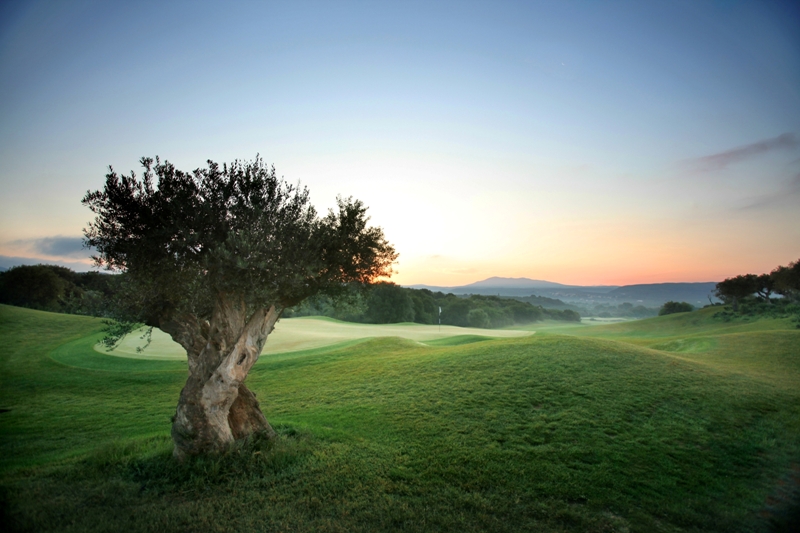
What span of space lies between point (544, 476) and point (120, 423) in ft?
45.9

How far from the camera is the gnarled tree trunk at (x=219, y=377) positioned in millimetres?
7930

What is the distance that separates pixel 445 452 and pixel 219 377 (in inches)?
226

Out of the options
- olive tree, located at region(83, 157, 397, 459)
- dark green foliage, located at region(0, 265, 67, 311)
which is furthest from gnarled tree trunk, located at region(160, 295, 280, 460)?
dark green foliage, located at region(0, 265, 67, 311)

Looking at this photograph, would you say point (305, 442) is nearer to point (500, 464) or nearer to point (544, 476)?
point (500, 464)

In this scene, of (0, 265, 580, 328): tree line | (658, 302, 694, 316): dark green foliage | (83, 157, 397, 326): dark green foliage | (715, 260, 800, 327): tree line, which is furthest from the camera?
(658, 302, 694, 316): dark green foliage

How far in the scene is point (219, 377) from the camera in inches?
324

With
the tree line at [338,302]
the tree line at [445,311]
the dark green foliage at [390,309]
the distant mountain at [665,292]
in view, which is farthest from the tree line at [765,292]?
the distant mountain at [665,292]

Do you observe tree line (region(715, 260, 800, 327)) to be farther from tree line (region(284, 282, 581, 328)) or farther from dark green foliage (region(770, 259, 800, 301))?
tree line (region(284, 282, 581, 328))

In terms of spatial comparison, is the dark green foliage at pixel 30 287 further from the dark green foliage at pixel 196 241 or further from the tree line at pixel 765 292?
the tree line at pixel 765 292

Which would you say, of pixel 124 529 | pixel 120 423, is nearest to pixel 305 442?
pixel 124 529

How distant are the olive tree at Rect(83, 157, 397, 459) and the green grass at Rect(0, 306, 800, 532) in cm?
133

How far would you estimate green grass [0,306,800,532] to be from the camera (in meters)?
5.98

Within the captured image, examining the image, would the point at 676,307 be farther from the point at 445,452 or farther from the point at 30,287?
the point at 30,287

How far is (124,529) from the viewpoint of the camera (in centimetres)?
546
